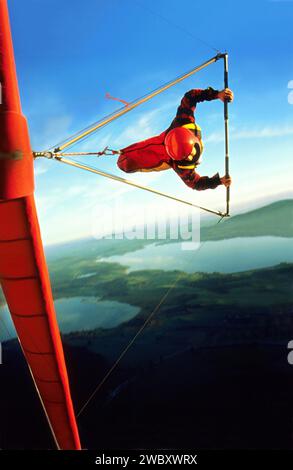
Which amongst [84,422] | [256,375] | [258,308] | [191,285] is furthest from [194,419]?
[191,285]

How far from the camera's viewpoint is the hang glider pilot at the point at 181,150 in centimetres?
145

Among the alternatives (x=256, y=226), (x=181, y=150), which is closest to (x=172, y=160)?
(x=181, y=150)

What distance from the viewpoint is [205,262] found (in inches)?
340

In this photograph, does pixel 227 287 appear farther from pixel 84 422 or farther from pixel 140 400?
pixel 84 422

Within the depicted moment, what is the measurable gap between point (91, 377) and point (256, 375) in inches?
126

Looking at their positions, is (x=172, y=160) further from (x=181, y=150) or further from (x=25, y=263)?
(x=25, y=263)

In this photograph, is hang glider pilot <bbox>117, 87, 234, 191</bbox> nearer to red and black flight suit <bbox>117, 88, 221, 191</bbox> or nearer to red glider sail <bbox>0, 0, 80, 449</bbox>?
red and black flight suit <bbox>117, 88, 221, 191</bbox>

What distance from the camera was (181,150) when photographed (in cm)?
144

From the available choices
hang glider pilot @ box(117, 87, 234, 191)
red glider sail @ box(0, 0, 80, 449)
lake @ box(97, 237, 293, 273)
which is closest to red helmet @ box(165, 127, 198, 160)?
hang glider pilot @ box(117, 87, 234, 191)

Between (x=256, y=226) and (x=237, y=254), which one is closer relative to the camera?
(x=237, y=254)

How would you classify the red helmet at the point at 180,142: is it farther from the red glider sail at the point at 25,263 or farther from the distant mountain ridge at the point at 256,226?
the distant mountain ridge at the point at 256,226

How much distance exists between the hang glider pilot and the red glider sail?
57 centimetres

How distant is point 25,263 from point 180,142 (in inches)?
38.5

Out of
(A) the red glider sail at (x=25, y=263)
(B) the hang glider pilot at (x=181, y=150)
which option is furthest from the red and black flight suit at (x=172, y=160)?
(A) the red glider sail at (x=25, y=263)
